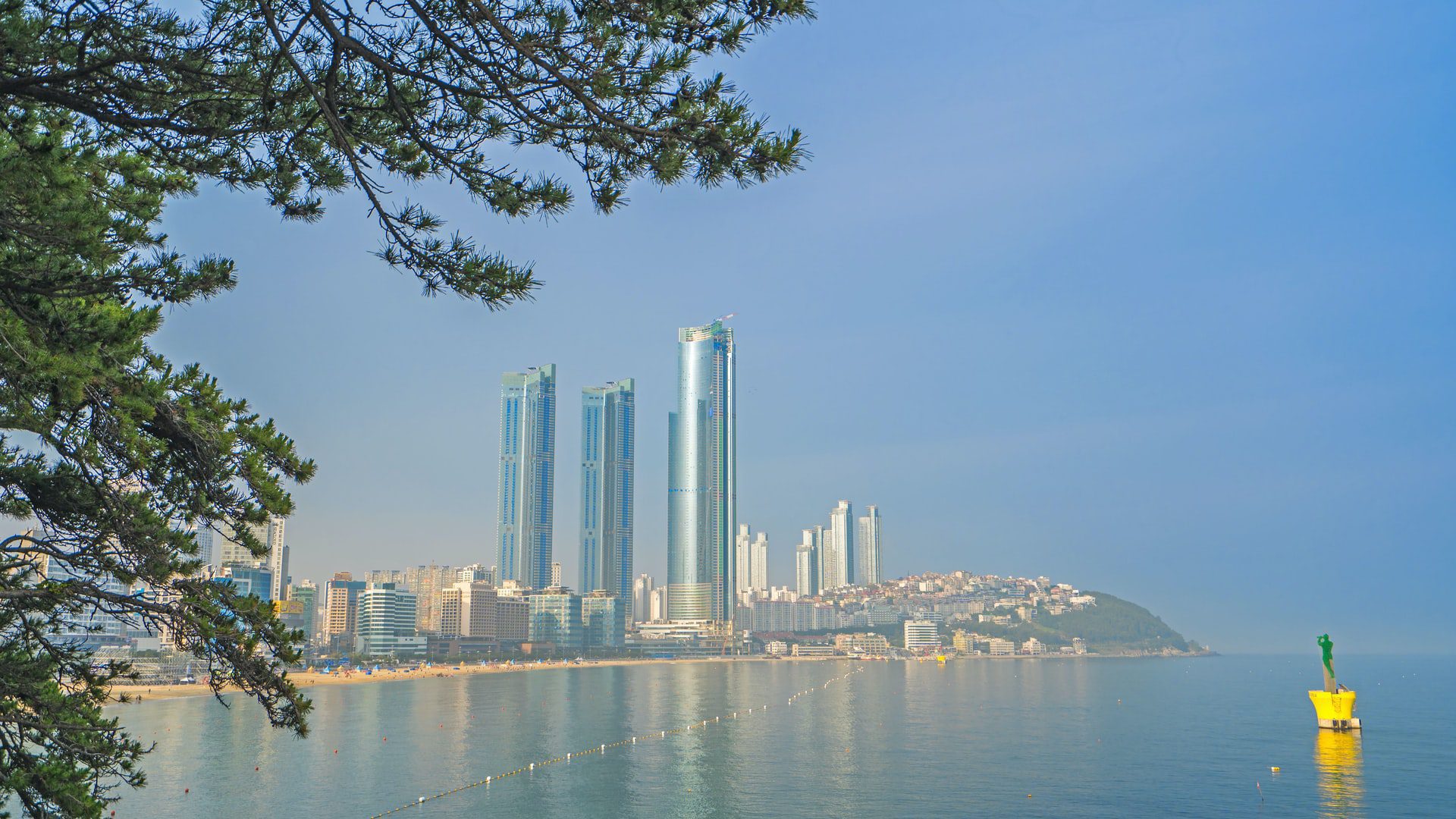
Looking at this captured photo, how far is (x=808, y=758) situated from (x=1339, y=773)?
24251 mm

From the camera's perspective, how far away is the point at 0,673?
8.18m

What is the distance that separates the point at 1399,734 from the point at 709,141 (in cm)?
7328

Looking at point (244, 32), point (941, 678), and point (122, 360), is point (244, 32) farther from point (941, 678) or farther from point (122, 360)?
point (941, 678)

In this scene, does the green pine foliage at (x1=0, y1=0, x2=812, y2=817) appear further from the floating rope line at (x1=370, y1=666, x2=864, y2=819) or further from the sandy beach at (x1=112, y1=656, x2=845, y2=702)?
the sandy beach at (x1=112, y1=656, x2=845, y2=702)

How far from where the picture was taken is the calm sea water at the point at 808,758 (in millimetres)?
36125

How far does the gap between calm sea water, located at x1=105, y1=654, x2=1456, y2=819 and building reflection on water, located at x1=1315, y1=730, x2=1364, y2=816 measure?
0.17m

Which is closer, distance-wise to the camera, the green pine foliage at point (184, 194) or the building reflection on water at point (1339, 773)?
the green pine foliage at point (184, 194)

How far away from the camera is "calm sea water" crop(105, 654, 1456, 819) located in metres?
36.1

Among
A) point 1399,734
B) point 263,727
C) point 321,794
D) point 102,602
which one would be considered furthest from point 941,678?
point 102,602

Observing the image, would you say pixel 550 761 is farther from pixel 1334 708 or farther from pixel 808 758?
pixel 1334 708

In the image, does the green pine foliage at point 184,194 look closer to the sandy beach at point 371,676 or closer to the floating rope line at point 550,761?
the floating rope line at point 550,761

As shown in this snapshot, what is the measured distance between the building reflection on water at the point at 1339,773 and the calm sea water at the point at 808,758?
172 millimetres

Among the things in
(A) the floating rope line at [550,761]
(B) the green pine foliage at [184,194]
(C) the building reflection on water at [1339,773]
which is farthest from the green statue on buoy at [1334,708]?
(B) the green pine foliage at [184,194]

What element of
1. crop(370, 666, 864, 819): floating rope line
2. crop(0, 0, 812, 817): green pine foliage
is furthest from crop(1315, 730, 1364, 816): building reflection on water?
crop(0, 0, 812, 817): green pine foliage
